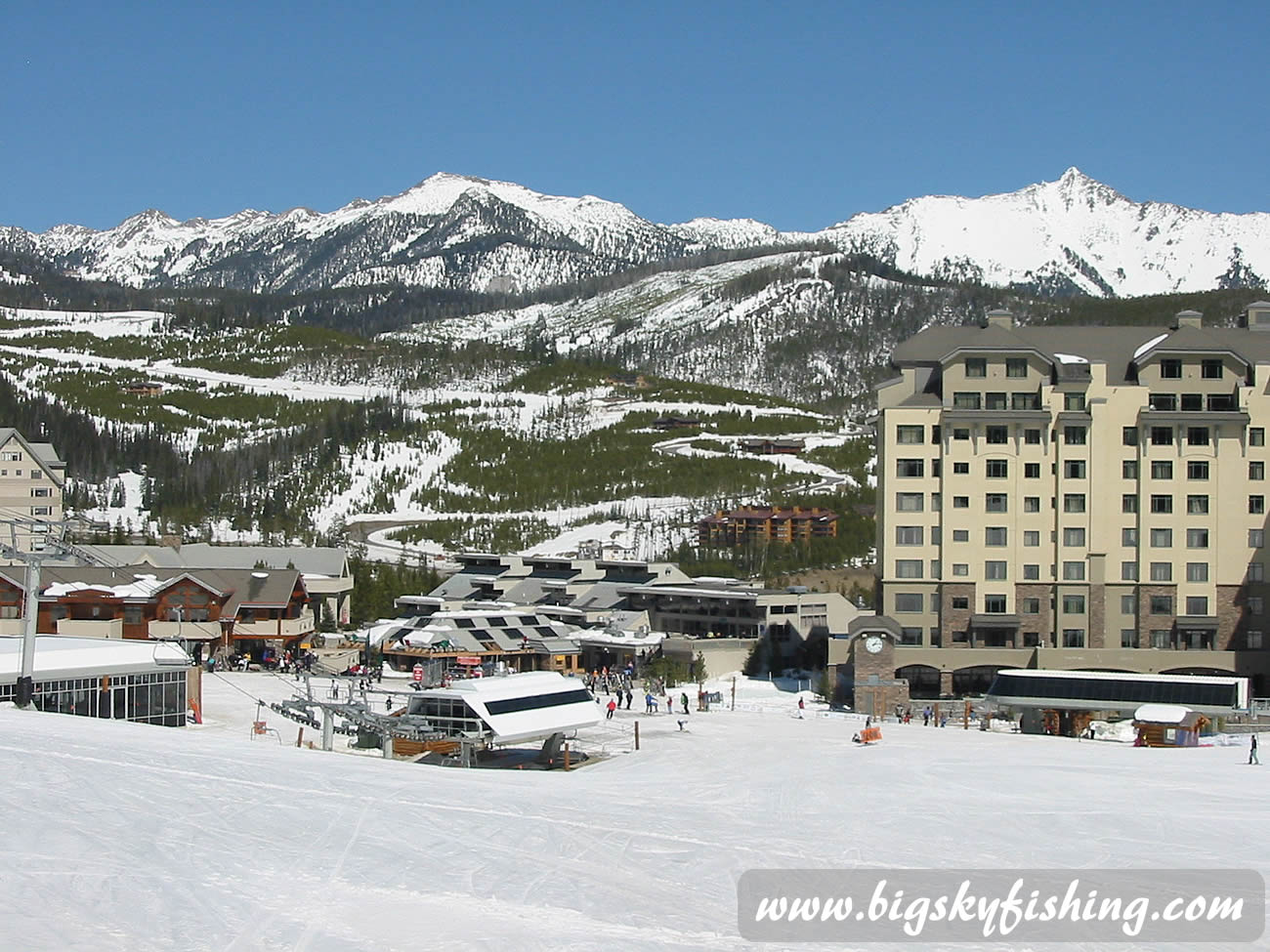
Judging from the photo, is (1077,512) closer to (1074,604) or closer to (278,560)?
(1074,604)

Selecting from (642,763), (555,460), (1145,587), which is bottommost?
(642,763)

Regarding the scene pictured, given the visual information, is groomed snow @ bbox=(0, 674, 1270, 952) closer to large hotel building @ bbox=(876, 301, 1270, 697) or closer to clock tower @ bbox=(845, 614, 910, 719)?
clock tower @ bbox=(845, 614, 910, 719)

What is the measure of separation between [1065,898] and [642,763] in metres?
16.5

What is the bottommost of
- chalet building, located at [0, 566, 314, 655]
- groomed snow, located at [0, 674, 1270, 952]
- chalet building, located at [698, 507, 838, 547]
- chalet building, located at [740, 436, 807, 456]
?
groomed snow, located at [0, 674, 1270, 952]

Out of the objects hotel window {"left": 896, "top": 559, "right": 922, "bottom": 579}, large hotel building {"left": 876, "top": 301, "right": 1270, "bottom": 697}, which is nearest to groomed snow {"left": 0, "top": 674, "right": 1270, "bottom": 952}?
large hotel building {"left": 876, "top": 301, "right": 1270, "bottom": 697}

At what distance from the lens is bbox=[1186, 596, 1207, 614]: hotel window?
170 feet

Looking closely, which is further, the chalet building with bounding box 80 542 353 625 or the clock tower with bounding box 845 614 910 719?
the chalet building with bounding box 80 542 353 625

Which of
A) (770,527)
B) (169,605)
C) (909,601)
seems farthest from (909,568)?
(770,527)

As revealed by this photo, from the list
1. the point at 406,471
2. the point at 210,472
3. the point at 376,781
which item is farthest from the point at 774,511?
the point at 376,781

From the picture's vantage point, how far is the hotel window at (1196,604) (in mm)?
51719

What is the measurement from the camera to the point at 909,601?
5322cm

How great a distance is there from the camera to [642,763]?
34.9 metres

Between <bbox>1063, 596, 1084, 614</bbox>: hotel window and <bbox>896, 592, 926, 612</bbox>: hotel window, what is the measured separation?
5.22 m

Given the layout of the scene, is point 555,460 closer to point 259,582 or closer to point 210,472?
point 210,472
